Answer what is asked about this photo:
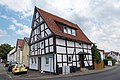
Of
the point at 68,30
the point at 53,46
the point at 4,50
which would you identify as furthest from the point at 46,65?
the point at 4,50

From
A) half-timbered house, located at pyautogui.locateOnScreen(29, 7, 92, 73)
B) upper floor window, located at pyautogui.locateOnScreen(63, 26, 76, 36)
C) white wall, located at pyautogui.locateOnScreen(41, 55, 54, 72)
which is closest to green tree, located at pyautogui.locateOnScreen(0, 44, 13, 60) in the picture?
half-timbered house, located at pyautogui.locateOnScreen(29, 7, 92, 73)

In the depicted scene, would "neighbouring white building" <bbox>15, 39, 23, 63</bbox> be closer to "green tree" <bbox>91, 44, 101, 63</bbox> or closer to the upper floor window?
"green tree" <bbox>91, 44, 101, 63</bbox>

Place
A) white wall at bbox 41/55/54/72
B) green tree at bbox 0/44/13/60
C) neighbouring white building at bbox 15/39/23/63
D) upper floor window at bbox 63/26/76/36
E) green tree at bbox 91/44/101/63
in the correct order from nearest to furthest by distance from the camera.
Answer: white wall at bbox 41/55/54/72, upper floor window at bbox 63/26/76/36, green tree at bbox 91/44/101/63, neighbouring white building at bbox 15/39/23/63, green tree at bbox 0/44/13/60

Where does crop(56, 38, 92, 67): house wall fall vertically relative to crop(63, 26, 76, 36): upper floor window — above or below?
below

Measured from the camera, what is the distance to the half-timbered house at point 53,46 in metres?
22.3

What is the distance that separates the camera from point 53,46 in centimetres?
2211

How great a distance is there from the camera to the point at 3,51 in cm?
8288

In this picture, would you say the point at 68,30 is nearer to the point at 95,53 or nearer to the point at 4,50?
the point at 95,53

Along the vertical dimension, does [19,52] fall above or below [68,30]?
below

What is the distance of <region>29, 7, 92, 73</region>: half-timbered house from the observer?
22.3 m

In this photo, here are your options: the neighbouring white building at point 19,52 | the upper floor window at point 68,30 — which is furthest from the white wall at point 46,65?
the neighbouring white building at point 19,52

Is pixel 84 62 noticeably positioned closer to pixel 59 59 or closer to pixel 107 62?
pixel 59 59

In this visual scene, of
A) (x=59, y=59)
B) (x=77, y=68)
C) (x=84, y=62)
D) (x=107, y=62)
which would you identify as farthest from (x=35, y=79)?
(x=107, y=62)

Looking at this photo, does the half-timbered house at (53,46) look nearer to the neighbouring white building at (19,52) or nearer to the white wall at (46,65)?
the white wall at (46,65)
